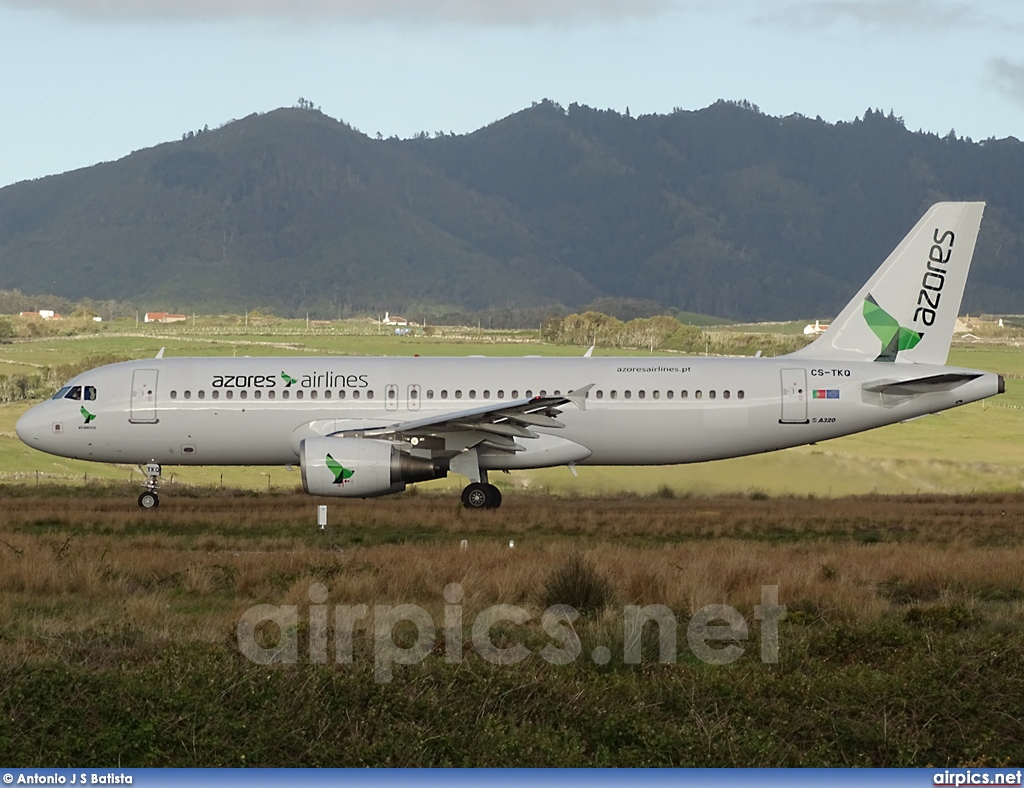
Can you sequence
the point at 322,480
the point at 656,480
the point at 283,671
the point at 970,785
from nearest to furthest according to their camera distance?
the point at 970,785
the point at 283,671
the point at 322,480
the point at 656,480

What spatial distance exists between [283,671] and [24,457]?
45.9 m

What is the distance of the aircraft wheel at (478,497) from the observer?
1101 inches

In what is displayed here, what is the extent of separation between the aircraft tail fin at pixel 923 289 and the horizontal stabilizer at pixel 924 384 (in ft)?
5.00

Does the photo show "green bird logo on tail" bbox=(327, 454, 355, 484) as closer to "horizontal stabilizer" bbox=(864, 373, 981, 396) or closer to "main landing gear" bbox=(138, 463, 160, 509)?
"main landing gear" bbox=(138, 463, 160, 509)

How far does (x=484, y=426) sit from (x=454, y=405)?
2039mm

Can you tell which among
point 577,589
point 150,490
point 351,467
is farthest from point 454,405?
point 577,589

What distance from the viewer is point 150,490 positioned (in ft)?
93.1

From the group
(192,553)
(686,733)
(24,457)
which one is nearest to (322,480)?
(192,553)

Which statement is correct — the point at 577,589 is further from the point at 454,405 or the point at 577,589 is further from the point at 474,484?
the point at 454,405

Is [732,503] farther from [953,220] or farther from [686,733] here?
[686,733]

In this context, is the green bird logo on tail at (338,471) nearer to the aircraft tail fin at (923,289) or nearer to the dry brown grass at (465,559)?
the dry brown grass at (465,559)

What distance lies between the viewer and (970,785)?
278 inches

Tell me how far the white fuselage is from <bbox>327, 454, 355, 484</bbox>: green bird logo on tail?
2.80m

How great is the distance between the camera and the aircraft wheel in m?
28.0
